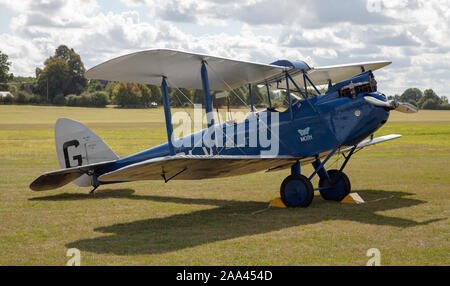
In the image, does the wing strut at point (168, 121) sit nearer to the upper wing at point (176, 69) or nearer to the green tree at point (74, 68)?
the upper wing at point (176, 69)

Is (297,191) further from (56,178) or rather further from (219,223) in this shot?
(56,178)

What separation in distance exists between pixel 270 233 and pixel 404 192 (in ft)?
16.0

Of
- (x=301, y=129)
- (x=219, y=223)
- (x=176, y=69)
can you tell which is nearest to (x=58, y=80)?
(x=176, y=69)

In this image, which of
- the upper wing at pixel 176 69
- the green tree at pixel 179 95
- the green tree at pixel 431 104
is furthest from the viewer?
the green tree at pixel 431 104

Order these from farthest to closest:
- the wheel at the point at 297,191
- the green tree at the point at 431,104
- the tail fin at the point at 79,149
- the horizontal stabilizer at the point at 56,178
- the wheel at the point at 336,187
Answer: the green tree at the point at 431,104
the tail fin at the point at 79,149
the wheel at the point at 336,187
the horizontal stabilizer at the point at 56,178
the wheel at the point at 297,191

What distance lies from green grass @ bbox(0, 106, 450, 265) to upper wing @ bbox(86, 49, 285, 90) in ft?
7.83

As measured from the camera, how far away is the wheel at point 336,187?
381 inches

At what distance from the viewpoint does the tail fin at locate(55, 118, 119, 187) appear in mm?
10727

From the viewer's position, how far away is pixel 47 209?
30.5 ft

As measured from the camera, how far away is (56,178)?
9.51m

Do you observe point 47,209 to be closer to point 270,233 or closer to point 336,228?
point 270,233

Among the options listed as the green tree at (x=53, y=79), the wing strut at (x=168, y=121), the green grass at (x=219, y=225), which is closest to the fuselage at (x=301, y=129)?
the wing strut at (x=168, y=121)

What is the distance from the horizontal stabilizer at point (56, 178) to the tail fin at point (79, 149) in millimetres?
505
